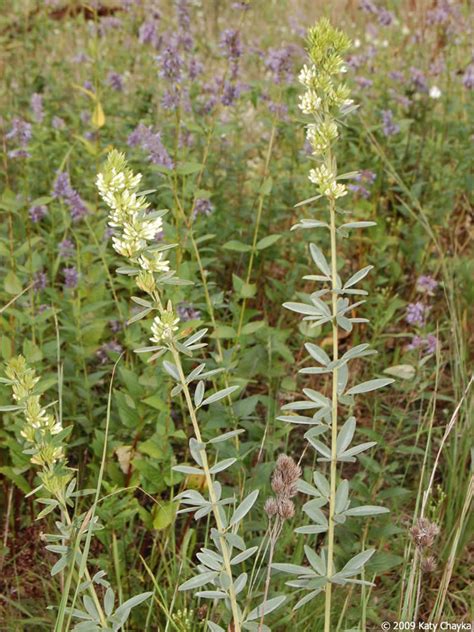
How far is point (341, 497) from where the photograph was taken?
4.81 ft

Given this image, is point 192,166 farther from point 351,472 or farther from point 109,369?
point 351,472

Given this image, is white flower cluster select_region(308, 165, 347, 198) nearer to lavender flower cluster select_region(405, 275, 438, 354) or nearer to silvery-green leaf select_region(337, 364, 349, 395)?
silvery-green leaf select_region(337, 364, 349, 395)

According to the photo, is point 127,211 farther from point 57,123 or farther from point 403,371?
point 57,123

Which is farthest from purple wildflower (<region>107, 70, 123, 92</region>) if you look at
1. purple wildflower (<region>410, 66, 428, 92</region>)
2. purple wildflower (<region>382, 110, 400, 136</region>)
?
purple wildflower (<region>410, 66, 428, 92</region>)

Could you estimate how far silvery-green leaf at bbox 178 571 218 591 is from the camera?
1347 mm

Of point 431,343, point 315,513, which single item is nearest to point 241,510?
point 315,513

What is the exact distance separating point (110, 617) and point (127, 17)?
4.28 m

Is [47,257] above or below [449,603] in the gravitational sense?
above

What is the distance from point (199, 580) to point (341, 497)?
0.29 m

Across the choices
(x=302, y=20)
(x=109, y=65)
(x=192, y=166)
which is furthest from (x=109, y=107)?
(x=302, y=20)

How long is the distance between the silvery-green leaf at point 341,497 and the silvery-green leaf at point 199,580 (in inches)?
9.6

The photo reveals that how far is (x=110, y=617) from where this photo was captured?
1.42 meters

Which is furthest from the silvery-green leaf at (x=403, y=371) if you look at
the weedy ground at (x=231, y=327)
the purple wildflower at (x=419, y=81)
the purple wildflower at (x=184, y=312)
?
the purple wildflower at (x=419, y=81)

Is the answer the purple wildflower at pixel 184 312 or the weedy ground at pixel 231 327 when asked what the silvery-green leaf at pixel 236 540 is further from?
the purple wildflower at pixel 184 312
